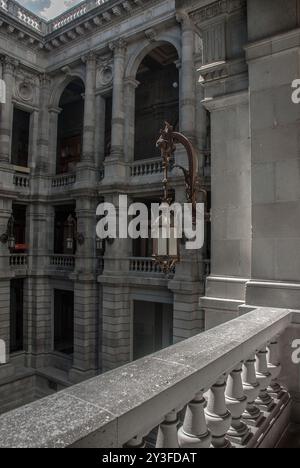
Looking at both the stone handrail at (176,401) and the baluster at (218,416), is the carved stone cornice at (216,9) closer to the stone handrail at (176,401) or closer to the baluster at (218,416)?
the stone handrail at (176,401)

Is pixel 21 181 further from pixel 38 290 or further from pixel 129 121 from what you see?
pixel 129 121

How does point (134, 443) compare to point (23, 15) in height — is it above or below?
below

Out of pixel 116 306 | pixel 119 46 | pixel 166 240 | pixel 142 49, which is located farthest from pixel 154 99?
pixel 166 240

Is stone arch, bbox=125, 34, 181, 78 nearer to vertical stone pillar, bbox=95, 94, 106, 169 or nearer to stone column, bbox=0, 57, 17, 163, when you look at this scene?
vertical stone pillar, bbox=95, 94, 106, 169

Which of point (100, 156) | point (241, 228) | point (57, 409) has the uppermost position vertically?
point (100, 156)

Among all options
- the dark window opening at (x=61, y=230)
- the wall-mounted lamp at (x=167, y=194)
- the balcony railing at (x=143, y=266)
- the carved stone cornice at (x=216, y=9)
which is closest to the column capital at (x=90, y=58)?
the dark window opening at (x=61, y=230)

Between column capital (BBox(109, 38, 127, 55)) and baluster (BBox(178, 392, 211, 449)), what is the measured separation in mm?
17115

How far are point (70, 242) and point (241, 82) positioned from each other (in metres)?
14.0

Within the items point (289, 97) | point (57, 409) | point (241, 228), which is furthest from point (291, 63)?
point (57, 409)

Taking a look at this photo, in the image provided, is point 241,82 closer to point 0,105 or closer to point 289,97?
point 289,97

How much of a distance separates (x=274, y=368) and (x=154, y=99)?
60.9ft

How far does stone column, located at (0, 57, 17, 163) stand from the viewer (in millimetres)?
16812

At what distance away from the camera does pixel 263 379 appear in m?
3.24

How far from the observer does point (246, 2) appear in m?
4.71
